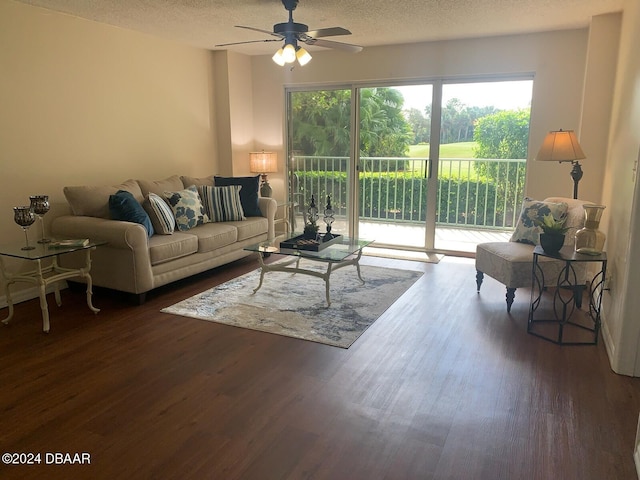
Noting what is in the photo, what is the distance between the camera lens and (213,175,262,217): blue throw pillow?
17.7ft

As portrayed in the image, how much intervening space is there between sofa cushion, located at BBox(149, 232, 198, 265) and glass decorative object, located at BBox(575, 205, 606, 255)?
126 inches

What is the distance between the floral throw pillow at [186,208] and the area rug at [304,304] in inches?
28.9

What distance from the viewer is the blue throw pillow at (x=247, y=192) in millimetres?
5383

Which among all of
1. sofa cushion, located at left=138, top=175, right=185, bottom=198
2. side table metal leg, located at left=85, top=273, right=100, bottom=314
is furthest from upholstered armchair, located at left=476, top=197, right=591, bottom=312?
side table metal leg, located at left=85, top=273, right=100, bottom=314

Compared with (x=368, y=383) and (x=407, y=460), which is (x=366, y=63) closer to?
(x=368, y=383)

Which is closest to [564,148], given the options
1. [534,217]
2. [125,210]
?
[534,217]

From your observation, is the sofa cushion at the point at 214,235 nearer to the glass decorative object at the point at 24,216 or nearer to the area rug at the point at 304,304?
the area rug at the point at 304,304

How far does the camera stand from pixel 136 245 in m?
3.75

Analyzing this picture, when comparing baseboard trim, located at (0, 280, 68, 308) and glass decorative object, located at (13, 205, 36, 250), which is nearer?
glass decorative object, located at (13, 205, 36, 250)

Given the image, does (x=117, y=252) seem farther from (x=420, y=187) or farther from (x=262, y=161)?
(x=420, y=187)

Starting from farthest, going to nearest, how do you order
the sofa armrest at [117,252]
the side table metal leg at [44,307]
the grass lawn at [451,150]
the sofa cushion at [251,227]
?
1. the grass lawn at [451,150]
2. the sofa cushion at [251,227]
3. the sofa armrest at [117,252]
4. the side table metal leg at [44,307]

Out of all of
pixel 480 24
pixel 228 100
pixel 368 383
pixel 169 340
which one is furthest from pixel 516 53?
pixel 169 340

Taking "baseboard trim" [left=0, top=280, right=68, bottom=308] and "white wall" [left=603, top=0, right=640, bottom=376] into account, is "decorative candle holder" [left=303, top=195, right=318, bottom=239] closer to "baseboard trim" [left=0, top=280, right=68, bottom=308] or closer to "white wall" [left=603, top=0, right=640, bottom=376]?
"white wall" [left=603, top=0, right=640, bottom=376]

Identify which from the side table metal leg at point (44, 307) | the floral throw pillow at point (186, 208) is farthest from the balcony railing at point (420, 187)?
the side table metal leg at point (44, 307)
